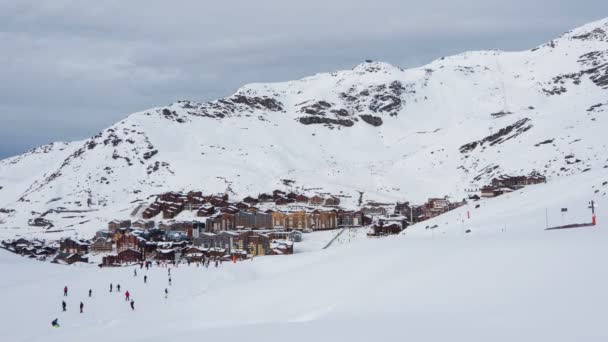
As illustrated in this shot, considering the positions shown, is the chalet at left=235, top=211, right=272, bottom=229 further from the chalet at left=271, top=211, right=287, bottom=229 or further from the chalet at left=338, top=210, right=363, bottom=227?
the chalet at left=338, top=210, right=363, bottom=227

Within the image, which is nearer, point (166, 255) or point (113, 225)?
point (166, 255)

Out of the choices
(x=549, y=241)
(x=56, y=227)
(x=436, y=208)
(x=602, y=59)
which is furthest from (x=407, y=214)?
(x=602, y=59)

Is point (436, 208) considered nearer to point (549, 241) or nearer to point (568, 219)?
point (568, 219)

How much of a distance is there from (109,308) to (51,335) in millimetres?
8741

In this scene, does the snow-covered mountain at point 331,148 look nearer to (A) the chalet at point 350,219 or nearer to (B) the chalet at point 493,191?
(B) the chalet at point 493,191

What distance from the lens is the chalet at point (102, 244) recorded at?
7888 centimetres

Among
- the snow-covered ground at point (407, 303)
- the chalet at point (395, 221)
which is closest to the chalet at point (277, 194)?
the chalet at point (395, 221)

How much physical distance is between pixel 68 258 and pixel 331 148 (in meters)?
98.4

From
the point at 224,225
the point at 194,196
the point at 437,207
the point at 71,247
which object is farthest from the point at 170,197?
the point at 437,207

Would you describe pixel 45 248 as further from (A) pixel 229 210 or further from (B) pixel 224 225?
(A) pixel 229 210

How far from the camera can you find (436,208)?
81688 mm

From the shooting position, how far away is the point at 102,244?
260ft

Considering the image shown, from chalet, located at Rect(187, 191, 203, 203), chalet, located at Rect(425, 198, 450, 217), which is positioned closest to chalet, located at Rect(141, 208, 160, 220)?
chalet, located at Rect(187, 191, 203, 203)

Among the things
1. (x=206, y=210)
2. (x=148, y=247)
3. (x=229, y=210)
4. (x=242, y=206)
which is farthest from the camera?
(x=242, y=206)
